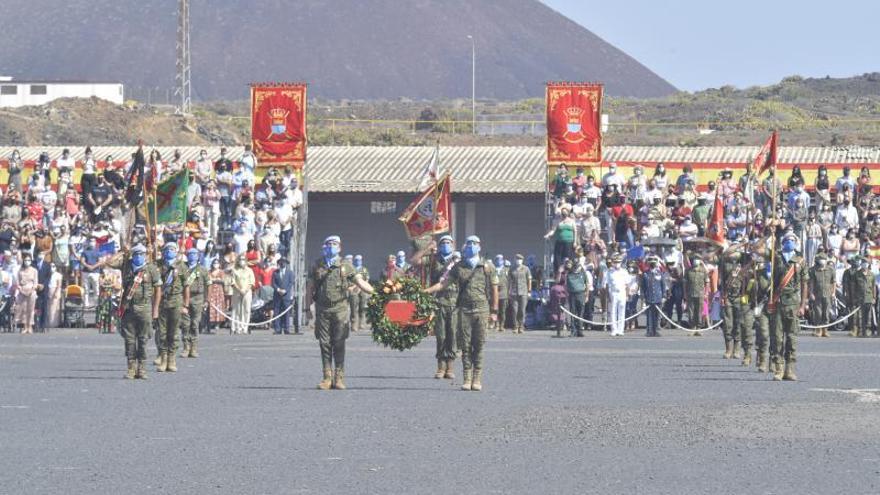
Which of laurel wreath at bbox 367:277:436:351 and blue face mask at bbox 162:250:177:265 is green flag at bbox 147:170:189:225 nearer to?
blue face mask at bbox 162:250:177:265

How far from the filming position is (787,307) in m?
26.1

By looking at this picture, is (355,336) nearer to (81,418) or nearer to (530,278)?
(530,278)

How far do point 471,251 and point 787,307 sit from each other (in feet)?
15.3

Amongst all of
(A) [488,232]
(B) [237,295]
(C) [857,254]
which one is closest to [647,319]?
(C) [857,254]

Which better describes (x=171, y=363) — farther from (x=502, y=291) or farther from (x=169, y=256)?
(x=502, y=291)

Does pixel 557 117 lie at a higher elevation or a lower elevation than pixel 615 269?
higher

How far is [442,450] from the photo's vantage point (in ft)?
56.8

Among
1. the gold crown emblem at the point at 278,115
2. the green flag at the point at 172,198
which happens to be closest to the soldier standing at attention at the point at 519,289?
the gold crown emblem at the point at 278,115

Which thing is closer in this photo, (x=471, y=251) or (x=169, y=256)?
(x=471, y=251)

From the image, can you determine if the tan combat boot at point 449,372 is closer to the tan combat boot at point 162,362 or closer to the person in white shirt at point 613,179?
the tan combat boot at point 162,362

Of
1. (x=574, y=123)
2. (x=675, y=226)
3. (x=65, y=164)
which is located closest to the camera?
(x=574, y=123)

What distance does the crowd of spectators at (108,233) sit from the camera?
38.8 m

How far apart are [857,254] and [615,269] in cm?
495

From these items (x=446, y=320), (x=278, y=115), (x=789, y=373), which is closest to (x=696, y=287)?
(x=278, y=115)
